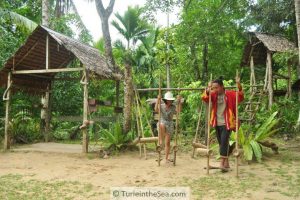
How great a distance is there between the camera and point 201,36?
A: 45.6 feet

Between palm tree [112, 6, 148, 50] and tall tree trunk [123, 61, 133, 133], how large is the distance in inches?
348

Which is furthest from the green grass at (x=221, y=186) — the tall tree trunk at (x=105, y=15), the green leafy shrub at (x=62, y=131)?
the green leafy shrub at (x=62, y=131)

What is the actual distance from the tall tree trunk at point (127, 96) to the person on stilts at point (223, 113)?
3.18 meters

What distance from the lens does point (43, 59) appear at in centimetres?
1179

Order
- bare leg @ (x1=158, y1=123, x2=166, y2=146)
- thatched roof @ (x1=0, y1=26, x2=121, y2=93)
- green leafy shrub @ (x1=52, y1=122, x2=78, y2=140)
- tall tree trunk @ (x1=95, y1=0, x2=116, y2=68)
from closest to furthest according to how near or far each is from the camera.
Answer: bare leg @ (x1=158, y1=123, x2=166, y2=146) < tall tree trunk @ (x1=95, y1=0, x2=116, y2=68) < thatched roof @ (x1=0, y1=26, x2=121, y2=93) < green leafy shrub @ (x1=52, y1=122, x2=78, y2=140)

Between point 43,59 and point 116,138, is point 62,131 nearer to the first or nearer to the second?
point 43,59

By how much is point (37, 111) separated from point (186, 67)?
706 centimetres

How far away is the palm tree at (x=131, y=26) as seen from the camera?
720 inches

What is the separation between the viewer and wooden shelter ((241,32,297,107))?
12508mm

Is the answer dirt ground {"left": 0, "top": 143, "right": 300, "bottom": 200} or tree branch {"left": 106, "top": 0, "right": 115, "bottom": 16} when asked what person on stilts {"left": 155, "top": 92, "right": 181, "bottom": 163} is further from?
tree branch {"left": 106, "top": 0, "right": 115, "bottom": 16}

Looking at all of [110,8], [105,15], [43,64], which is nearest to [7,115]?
[43,64]

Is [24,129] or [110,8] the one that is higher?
[110,8]

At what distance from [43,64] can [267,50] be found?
7.97 meters

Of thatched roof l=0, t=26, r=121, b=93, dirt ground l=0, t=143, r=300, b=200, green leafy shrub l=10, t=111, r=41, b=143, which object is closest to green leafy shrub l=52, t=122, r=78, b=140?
green leafy shrub l=10, t=111, r=41, b=143
